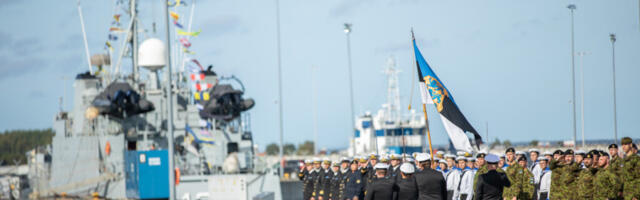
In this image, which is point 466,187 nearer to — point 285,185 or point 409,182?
point 409,182

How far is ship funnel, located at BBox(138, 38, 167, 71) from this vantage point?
101 feet

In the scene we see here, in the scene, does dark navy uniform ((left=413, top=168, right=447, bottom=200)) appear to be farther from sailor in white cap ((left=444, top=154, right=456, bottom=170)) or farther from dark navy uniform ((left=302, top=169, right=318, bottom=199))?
dark navy uniform ((left=302, top=169, right=318, bottom=199))

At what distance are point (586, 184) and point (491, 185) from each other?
134cm

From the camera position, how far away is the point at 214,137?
30812 millimetres

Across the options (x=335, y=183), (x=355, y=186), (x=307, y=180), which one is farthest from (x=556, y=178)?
(x=307, y=180)

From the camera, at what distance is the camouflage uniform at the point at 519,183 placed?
1220cm

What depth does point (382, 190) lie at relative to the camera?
34.7 ft

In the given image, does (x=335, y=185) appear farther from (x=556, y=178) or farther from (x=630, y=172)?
(x=630, y=172)

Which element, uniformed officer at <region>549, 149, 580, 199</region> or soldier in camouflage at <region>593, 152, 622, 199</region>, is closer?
soldier in camouflage at <region>593, 152, 622, 199</region>

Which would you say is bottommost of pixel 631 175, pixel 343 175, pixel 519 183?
pixel 343 175

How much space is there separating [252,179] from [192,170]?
249 centimetres

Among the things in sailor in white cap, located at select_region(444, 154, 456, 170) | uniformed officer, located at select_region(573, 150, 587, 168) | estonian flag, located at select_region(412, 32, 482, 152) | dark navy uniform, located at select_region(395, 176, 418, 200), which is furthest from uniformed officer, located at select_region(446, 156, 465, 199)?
dark navy uniform, located at select_region(395, 176, 418, 200)

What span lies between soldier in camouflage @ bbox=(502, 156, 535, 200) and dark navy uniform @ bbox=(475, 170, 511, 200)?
0.85 m

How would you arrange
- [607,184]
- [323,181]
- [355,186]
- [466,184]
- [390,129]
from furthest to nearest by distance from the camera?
[390,129] → [323,181] → [355,186] → [466,184] → [607,184]
